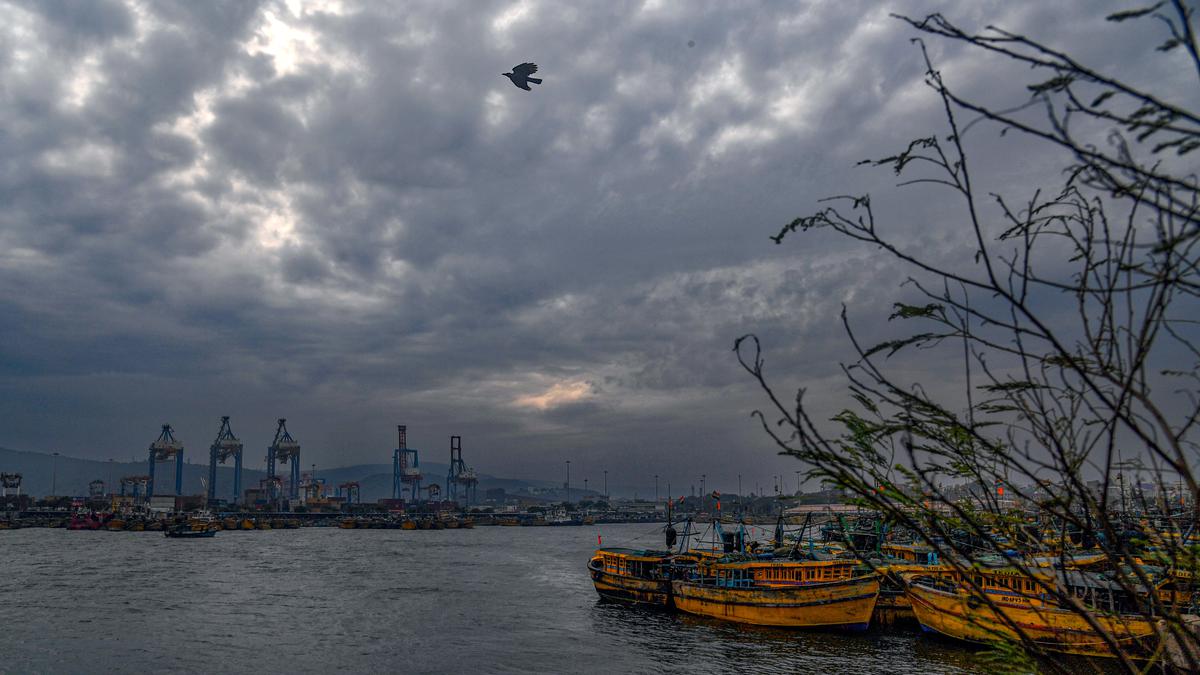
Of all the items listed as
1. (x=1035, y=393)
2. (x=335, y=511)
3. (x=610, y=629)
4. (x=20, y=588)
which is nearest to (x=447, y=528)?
(x=335, y=511)

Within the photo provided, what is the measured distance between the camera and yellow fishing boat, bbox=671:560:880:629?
1193 inches

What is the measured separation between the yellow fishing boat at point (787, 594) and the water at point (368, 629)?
68 centimetres

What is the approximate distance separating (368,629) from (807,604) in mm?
20352

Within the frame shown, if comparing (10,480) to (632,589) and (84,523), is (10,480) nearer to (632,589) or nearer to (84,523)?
(84,523)

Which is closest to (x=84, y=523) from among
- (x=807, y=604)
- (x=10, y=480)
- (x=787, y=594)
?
(x=10, y=480)

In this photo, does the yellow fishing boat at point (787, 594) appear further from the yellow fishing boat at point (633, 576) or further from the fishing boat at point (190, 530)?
the fishing boat at point (190, 530)

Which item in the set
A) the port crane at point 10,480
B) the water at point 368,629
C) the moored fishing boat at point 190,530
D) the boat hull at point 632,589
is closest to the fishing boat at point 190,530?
the moored fishing boat at point 190,530

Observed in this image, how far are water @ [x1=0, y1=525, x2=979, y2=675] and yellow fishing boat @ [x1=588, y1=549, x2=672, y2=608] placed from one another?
925mm

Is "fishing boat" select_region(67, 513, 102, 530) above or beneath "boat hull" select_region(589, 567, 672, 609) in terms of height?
beneath

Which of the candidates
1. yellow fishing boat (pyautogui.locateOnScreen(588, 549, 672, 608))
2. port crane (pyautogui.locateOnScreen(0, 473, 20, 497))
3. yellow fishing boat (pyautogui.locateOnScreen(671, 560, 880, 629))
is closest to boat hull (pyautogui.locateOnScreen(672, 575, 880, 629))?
yellow fishing boat (pyautogui.locateOnScreen(671, 560, 880, 629))

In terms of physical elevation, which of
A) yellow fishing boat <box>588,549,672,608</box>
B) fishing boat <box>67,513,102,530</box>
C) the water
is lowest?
fishing boat <box>67,513,102,530</box>

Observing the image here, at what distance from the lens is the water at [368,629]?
86.5ft

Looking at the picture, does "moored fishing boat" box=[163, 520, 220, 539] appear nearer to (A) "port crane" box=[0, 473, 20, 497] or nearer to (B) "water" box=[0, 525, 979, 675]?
(B) "water" box=[0, 525, 979, 675]

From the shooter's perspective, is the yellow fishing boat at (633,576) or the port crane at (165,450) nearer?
the yellow fishing boat at (633,576)
